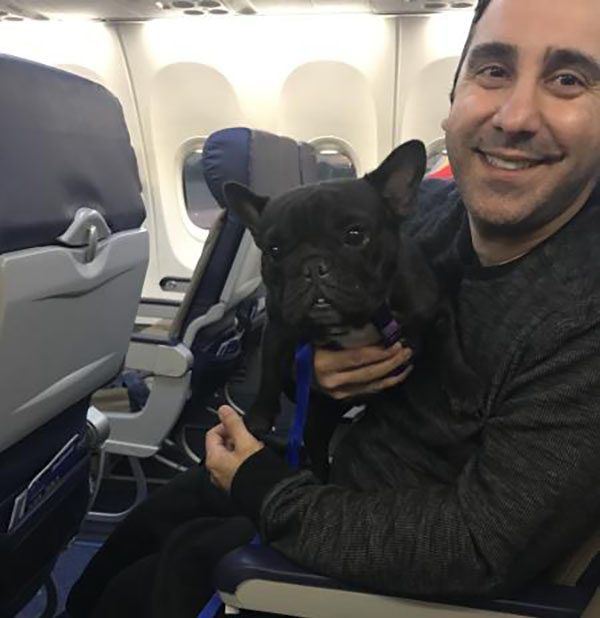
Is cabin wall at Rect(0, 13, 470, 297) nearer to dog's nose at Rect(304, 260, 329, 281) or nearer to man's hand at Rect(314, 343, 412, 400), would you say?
man's hand at Rect(314, 343, 412, 400)

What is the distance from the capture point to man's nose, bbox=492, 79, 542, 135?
1188 millimetres

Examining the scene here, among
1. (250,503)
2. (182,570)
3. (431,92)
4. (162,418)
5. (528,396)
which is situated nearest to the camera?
(528,396)


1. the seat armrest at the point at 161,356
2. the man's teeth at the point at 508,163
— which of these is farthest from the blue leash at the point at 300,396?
the seat armrest at the point at 161,356

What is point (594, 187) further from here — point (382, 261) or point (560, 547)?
point (560, 547)

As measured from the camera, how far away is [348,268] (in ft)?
4.08

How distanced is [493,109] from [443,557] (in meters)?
0.69

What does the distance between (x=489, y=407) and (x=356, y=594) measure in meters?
0.34

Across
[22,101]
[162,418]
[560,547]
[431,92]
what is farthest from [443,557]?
[431,92]

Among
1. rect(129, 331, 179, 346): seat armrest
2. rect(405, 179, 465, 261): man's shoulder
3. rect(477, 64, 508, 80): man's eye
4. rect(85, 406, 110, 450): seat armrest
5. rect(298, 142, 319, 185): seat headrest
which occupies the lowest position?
rect(129, 331, 179, 346): seat armrest

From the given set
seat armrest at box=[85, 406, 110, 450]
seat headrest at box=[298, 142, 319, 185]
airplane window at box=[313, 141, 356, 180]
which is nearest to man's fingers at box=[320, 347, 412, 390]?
seat armrest at box=[85, 406, 110, 450]

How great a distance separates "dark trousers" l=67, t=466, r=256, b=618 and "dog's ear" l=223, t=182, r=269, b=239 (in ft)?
1.85

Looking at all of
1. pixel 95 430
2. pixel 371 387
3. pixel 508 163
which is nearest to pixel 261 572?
pixel 371 387

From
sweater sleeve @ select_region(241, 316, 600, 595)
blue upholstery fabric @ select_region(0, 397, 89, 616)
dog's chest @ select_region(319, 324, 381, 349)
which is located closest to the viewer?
sweater sleeve @ select_region(241, 316, 600, 595)

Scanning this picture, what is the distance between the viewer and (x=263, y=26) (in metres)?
5.40
